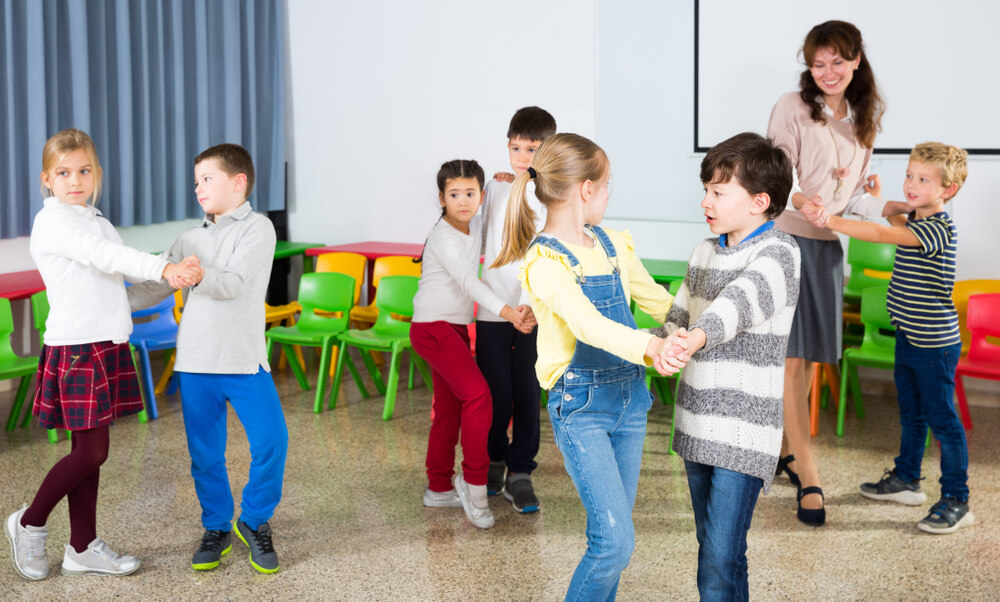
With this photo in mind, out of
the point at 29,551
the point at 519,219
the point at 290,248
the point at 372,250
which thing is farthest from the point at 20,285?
the point at 519,219

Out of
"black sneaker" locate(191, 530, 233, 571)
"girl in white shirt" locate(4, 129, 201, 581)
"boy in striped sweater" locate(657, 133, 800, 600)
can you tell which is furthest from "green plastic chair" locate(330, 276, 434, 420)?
"boy in striped sweater" locate(657, 133, 800, 600)

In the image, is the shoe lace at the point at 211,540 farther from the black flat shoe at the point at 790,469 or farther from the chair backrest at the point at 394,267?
the chair backrest at the point at 394,267

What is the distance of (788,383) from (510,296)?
1044mm

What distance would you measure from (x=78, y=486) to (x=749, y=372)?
201cm

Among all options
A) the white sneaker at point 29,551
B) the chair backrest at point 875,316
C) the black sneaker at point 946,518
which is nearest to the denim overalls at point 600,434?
the black sneaker at point 946,518

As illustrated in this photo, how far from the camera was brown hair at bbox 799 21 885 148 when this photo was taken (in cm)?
309

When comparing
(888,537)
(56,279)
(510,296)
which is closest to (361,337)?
(510,296)

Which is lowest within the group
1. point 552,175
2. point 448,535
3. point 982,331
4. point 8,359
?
point 448,535

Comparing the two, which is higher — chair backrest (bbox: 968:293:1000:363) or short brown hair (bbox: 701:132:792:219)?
short brown hair (bbox: 701:132:792:219)

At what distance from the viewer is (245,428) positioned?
270 cm

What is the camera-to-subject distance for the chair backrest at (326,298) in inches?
193

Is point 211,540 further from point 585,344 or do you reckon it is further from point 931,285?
point 931,285

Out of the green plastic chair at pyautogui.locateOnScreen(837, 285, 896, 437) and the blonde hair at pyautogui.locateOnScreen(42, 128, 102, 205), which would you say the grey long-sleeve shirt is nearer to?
the blonde hair at pyautogui.locateOnScreen(42, 128, 102, 205)

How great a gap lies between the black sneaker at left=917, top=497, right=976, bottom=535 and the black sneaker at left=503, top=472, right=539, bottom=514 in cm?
133
